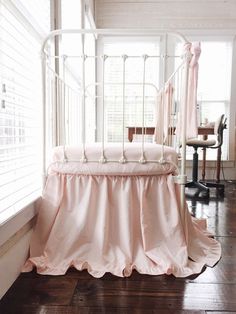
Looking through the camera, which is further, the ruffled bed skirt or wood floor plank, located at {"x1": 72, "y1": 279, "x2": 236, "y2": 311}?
the ruffled bed skirt

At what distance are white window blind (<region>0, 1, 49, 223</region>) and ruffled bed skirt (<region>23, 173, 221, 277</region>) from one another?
0.52ft

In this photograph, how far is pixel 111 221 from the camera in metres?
1.31

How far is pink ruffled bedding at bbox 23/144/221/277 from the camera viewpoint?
48.9 inches

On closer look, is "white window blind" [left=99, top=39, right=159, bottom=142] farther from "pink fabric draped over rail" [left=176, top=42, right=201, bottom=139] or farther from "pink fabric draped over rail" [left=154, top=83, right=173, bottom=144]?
"pink fabric draped over rail" [left=176, top=42, right=201, bottom=139]

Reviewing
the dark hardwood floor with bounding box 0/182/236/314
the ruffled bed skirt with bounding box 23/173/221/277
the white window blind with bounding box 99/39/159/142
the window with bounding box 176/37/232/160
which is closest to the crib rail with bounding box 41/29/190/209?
the ruffled bed skirt with bounding box 23/173/221/277

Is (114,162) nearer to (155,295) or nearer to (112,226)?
(112,226)

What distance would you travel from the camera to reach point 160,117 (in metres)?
2.37

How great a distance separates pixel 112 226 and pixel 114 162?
1.05 ft

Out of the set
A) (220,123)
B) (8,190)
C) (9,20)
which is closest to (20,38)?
(9,20)

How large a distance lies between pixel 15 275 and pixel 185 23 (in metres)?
3.98

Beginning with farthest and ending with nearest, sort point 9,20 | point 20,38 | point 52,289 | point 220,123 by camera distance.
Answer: point 220,123 < point 20,38 < point 9,20 < point 52,289

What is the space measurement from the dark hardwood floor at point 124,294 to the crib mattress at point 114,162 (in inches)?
18.7

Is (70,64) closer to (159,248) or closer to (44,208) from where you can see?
(44,208)

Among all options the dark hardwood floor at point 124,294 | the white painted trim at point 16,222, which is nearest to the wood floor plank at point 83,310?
the dark hardwood floor at point 124,294
